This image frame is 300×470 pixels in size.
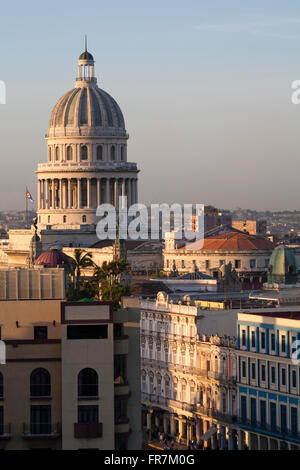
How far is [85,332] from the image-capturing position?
9100 cm

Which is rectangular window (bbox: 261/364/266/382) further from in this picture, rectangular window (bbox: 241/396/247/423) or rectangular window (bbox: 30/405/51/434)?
rectangular window (bbox: 30/405/51/434)

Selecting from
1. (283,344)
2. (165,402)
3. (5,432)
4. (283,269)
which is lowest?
(165,402)

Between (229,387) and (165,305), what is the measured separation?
18306 mm

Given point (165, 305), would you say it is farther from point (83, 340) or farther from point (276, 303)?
point (83, 340)

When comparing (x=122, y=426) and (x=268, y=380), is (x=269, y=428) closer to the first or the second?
(x=268, y=380)

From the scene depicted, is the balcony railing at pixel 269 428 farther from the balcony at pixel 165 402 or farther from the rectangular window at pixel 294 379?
the balcony at pixel 165 402

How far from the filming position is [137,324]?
310 ft

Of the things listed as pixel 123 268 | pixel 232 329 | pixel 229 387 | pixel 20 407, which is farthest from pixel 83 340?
pixel 123 268

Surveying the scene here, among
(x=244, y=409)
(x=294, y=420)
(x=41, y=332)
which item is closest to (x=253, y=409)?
(x=244, y=409)

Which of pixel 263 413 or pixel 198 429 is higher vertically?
pixel 263 413

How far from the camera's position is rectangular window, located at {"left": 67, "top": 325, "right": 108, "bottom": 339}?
298ft

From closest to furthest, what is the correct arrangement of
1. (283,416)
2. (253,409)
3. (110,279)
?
(283,416)
(253,409)
(110,279)

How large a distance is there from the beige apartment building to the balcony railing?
2826cm

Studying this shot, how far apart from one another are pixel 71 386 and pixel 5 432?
13.7 ft
